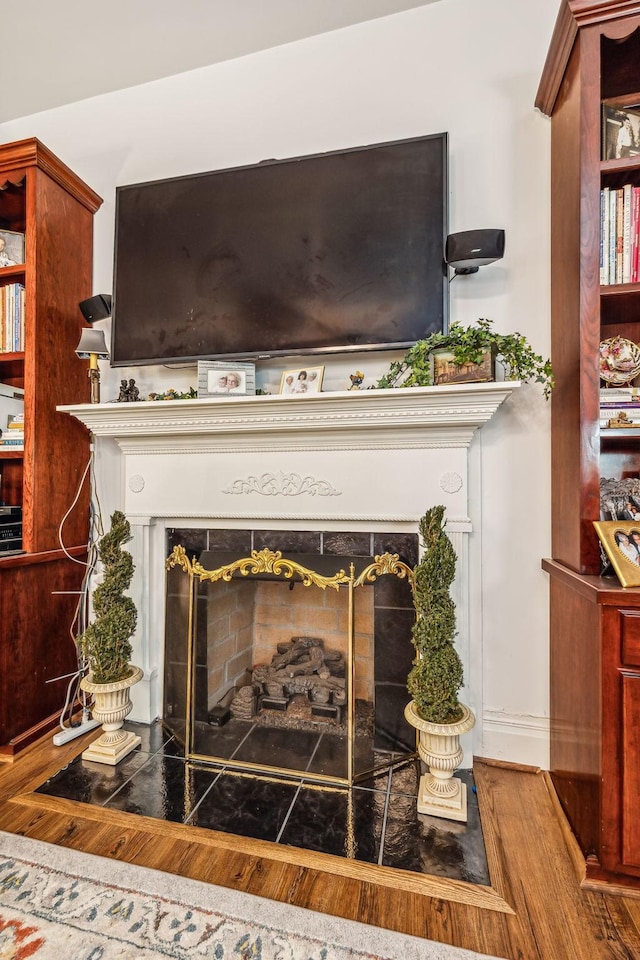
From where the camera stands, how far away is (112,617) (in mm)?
1808

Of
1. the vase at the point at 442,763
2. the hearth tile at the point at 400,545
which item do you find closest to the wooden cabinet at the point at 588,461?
the vase at the point at 442,763

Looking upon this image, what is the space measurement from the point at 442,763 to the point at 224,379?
5.31ft

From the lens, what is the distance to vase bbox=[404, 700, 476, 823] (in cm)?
147

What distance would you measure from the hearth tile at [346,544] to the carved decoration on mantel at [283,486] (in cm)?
18

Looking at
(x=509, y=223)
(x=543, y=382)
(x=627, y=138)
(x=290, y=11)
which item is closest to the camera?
(x=627, y=138)

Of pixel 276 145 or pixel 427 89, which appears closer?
pixel 427 89

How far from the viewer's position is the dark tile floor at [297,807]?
1.36 metres

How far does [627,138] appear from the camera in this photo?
1.46 meters

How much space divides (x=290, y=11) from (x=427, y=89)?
67 centimetres

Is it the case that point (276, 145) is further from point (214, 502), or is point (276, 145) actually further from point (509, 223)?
point (214, 502)

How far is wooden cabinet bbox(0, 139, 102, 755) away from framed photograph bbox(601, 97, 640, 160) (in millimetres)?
2216

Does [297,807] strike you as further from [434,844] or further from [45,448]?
[45,448]

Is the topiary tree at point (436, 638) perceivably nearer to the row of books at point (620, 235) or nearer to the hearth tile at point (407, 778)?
the hearth tile at point (407, 778)

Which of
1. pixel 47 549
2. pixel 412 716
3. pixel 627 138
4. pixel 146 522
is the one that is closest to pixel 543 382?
pixel 627 138
